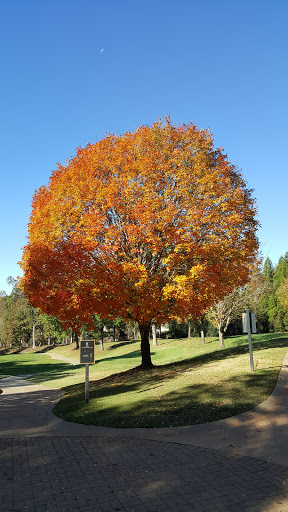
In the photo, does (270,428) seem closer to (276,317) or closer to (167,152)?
(167,152)

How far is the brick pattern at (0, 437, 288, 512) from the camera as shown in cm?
470

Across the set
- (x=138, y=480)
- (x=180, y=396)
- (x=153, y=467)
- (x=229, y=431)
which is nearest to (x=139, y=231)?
(x=180, y=396)

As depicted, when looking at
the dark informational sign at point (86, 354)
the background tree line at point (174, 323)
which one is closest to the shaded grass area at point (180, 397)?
the dark informational sign at point (86, 354)

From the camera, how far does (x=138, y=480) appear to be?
543 cm

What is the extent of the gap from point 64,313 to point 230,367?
6686mm

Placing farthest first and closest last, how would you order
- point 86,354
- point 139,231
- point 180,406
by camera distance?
point 139,231, point 86,354, point 180,406

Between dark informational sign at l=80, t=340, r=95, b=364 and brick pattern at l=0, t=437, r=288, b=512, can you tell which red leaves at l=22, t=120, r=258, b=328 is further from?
brick pattern at l=0, t=437, r=288, b=512

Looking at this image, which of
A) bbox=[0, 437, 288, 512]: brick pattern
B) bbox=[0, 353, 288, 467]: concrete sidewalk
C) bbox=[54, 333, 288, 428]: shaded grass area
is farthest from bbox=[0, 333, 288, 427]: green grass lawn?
bbox=[0, 437, 288, 512]: brick pattern

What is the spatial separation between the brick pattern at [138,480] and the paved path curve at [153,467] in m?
0.01

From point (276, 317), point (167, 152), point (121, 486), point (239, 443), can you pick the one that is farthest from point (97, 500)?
point (276, 317)

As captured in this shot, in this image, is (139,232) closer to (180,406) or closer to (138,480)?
(180,406)

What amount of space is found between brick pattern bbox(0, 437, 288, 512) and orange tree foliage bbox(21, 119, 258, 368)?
6.69 meters

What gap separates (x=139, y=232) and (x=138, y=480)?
941 centimetres

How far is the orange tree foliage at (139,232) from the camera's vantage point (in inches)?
534
